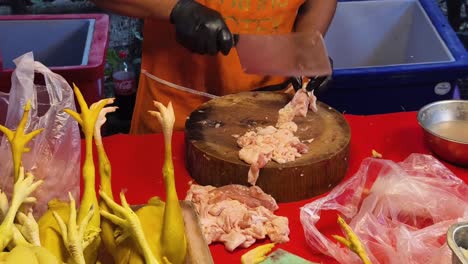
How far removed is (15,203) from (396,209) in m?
0.93

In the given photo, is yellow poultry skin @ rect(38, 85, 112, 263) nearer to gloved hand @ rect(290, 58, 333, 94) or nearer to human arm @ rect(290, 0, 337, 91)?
gloved hand @ rect(290, 58, 333, 94)

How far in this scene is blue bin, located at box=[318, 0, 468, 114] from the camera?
2.54 metres

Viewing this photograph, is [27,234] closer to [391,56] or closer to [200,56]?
[200,56]

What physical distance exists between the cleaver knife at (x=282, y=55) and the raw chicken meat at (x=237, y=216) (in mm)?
414

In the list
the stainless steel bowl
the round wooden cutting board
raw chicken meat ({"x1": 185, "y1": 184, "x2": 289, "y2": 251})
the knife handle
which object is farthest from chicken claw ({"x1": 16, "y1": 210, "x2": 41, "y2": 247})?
the knife handle

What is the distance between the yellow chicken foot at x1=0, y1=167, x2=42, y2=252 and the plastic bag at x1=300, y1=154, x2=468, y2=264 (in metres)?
0.69

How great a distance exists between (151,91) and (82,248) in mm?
1196

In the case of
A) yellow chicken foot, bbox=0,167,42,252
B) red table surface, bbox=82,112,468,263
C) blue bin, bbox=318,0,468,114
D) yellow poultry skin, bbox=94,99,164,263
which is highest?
yellow chicken foot, bbox=0,167,42,252

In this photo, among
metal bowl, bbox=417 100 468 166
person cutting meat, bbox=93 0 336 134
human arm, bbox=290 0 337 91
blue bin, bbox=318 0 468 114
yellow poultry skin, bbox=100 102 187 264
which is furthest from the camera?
blue bin, bbox=318 0 468 114

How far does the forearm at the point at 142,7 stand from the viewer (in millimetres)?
1850

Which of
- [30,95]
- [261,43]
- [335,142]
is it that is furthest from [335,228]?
[30,95]

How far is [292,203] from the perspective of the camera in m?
1.60

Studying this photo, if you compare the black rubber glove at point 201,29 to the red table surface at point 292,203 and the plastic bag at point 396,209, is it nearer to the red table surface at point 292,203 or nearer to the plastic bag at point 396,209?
the red table surface at point 292,203

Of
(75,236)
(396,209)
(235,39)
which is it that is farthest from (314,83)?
(75,236)
